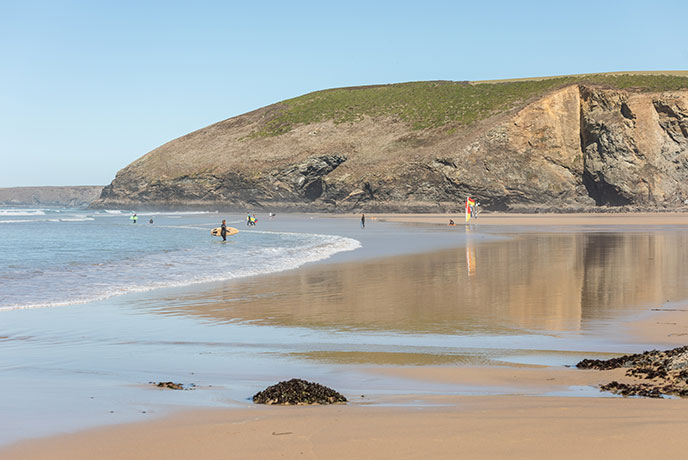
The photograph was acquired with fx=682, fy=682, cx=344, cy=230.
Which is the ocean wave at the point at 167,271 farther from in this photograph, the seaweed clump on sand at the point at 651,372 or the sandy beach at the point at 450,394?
the seaweed clump on sand at the point at 651,372

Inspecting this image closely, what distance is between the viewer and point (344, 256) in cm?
2455

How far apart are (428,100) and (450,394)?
Answer: 113301mm

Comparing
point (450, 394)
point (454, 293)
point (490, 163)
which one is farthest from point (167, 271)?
point (490, 163)

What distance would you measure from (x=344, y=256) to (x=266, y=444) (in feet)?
66.1

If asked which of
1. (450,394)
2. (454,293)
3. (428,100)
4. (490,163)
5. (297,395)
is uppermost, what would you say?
(428,100)

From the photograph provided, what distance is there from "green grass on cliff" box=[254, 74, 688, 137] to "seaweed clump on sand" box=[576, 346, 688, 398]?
82.8 metres

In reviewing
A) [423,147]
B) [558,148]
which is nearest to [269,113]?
[423,147]

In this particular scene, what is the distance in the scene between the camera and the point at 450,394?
611 centimetres

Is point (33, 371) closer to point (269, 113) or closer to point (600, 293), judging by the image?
point (600, 293)

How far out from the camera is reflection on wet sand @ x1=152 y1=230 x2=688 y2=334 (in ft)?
36.4

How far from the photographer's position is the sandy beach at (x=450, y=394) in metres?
4.27

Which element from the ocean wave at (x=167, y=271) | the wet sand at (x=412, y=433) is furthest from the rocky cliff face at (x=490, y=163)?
the wet sand at (x=412, y=433)

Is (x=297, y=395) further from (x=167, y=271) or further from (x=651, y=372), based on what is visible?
(x=167, y=271)

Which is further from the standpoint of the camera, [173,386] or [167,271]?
[167,271]
